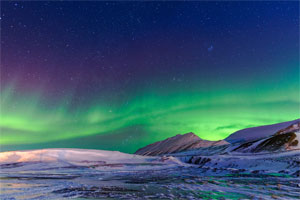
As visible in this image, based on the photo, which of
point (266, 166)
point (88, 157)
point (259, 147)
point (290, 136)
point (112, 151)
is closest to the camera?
point (266, 166)

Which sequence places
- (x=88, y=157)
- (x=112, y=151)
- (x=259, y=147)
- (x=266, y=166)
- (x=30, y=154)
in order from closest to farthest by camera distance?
(x=266, y=166)
(x=30, y=154)
(x=88, y=157)
(x=112, y=151)
(x=259, y=147)

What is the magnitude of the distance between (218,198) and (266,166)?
19492mm

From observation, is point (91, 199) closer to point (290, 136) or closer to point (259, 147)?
point (290, 136)

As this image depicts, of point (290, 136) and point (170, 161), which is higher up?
point (290, 136)

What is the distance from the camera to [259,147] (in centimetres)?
8569

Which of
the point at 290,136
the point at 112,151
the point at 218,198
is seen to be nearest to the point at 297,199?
the point at 218,198

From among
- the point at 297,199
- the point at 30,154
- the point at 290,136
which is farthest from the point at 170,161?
the point at 290,136

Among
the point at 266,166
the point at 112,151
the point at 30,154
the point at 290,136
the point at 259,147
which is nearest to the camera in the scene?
the point at 266,166

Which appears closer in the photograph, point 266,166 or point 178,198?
point 178,198

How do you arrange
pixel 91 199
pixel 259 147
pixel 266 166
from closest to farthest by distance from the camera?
1. pixel 91 199
2. pixel 266 166
3. pixel 259 147

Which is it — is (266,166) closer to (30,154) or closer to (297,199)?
(297,199)

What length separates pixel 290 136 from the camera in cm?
7494

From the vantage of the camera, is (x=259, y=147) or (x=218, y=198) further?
(x=259, y=147)

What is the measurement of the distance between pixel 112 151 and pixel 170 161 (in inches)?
441
